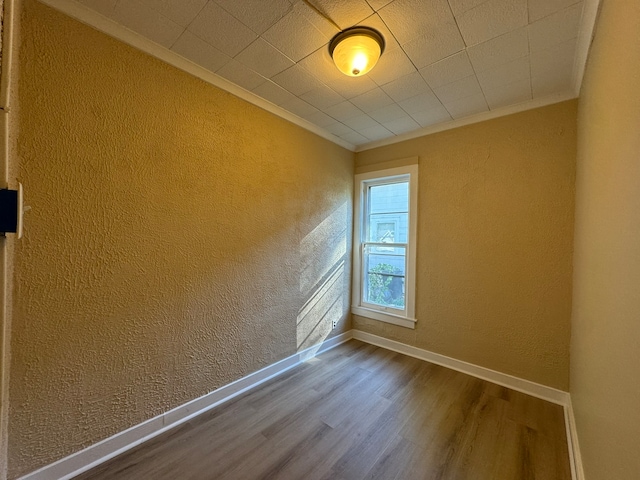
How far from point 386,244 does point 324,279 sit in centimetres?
90

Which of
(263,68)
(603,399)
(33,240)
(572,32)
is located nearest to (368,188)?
(263,68)

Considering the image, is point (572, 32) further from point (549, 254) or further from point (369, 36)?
point (549, 254)

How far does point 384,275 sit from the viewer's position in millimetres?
3211

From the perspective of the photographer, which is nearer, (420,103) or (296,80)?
(296,80)

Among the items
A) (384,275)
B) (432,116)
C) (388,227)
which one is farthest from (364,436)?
(432,116)

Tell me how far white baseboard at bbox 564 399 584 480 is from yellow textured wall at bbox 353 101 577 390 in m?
0.24

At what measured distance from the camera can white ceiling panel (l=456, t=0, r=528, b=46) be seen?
1.33 meters

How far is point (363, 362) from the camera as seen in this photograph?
2.73m

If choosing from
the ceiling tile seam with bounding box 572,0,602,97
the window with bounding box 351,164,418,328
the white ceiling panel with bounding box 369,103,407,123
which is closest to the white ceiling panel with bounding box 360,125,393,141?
the white ceiling panel with bounding box 369,103,407,123

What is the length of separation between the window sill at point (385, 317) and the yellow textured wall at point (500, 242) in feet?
0.27

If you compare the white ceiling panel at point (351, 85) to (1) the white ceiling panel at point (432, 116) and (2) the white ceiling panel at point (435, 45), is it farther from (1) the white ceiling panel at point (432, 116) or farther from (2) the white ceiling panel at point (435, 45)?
(1) the white ceiling panel at point (432, 116)

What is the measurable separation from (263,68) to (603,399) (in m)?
2.63

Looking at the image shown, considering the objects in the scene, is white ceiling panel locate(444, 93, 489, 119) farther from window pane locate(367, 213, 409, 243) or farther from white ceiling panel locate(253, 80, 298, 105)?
white ceiling panel locate(253, 80, 298, 105)

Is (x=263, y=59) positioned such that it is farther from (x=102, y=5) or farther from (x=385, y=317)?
(x=385, y=317)
